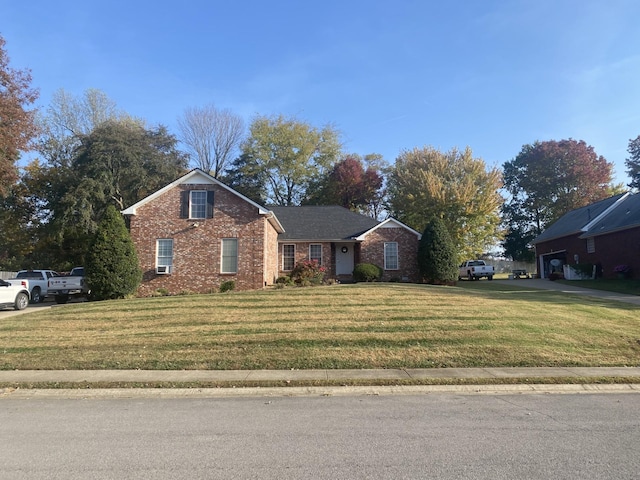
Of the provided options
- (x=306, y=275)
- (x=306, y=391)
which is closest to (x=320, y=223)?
(x=306, y=275)

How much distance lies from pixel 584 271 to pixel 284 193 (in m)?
30.9

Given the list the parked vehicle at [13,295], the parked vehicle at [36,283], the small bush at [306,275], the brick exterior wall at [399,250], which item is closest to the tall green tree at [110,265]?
the parked vehicle at [13,295]

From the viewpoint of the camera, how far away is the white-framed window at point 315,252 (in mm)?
26953

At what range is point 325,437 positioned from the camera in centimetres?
512

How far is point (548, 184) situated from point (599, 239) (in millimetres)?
24499

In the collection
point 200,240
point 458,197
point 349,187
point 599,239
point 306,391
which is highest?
point 349,187

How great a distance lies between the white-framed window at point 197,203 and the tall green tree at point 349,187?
26104 millimetres

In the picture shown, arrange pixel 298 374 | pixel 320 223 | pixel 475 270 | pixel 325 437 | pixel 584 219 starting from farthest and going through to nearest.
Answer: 1. pixel 475 270
2. pixel 584 219
3. pixel 320 223
4. pixel 298 374
5. pixel 325 437

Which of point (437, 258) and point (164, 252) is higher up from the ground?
point (164, 252)

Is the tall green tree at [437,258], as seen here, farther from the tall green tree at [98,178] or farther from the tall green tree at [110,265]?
the tall green tree at [98,178]

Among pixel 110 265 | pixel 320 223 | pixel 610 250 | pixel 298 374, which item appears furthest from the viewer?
pixel 320 223

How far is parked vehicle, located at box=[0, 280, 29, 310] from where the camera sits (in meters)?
17.5

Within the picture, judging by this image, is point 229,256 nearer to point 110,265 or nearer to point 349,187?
point 110,265

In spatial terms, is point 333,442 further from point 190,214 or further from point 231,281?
point 190,214
